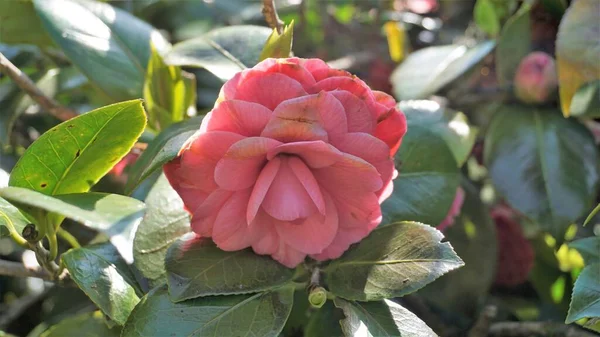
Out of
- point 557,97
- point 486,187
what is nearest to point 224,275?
point 557,97

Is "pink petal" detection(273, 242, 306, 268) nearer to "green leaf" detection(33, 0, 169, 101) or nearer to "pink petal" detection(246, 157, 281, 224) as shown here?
"pink petal" detection(246, 157, 281, 224)

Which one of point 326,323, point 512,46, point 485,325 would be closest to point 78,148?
point 326,323

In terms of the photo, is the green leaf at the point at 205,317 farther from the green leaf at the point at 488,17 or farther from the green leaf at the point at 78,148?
the green leaf at the point at 488,17

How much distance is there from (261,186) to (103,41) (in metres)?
0.36

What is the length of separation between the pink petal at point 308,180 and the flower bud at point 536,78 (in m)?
0.47

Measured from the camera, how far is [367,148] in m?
0.56

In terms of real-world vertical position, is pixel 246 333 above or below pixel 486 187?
above

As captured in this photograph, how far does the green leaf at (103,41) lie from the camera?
2.49ft

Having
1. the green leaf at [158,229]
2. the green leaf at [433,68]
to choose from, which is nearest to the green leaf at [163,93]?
the green leaf at [158,229]

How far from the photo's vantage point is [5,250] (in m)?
0.97

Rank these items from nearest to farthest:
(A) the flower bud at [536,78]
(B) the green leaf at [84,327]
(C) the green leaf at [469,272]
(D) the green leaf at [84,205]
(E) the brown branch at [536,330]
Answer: (D) the green leaf at [84,205], (B) the green leaf at [84,327], (E) the brown branch at [536,330], (A) the flower bud at [536,78], (C) the green leaf at [469,272]

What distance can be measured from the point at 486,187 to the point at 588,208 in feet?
1.64

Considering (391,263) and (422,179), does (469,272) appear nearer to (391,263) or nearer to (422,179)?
(422,179)

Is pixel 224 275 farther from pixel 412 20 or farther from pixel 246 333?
pixel 412 20
